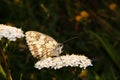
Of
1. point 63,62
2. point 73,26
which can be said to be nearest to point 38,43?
point 63,62

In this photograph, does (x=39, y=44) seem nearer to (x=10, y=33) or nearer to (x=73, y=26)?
(x=10, y=33)

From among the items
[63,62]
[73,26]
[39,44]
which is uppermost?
[73,26]

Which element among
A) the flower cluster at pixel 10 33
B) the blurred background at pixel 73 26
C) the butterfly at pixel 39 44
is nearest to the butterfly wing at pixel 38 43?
the butterfly at pixel 39 44

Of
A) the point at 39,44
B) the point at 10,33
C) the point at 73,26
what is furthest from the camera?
the point at 73,26

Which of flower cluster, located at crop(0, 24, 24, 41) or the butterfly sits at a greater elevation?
the butterfly

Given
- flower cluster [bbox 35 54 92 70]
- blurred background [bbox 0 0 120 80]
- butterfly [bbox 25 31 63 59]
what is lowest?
flower cluster [bbox 35 54 92 70]

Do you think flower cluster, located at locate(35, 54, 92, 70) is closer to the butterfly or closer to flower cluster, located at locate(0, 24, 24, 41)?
the butterfly

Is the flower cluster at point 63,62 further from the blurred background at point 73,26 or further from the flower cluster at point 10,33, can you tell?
the blurred background at point 73,26

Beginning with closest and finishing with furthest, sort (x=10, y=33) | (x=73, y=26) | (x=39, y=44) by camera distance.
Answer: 1. (x=10, y=33)
2. (x=39, y=44)
3. (x=73, y=26)

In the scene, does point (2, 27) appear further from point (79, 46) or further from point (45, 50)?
point (79, 46)

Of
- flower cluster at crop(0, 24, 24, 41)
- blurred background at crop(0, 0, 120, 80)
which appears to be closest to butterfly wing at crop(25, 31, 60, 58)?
flower cluster at crop(0, 24, 24, 41)
